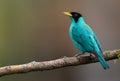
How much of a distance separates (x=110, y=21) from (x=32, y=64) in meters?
3.99

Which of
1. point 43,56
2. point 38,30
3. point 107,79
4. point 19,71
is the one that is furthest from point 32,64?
point 38,30

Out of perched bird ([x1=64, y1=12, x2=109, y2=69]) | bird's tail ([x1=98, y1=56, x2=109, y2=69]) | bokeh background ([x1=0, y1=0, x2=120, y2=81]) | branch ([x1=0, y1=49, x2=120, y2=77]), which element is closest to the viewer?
branch ([x1=0, y1=49, x2=120, y2=77])

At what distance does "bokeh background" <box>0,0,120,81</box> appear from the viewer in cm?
818

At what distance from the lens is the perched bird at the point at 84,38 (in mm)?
4903

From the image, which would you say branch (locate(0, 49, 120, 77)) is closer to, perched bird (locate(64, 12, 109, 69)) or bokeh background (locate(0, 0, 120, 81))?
perched bird (locate(64, 12, 109, 69))

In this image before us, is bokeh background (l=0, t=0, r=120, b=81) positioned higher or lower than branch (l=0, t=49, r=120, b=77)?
lower

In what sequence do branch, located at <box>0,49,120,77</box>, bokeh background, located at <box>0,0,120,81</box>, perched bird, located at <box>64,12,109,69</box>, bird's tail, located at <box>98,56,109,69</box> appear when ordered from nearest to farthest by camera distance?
1. branch, located at <box>0,49,120,77</box>
2. bird's tail, located at <box>98,56,109,69</box>
3. perched bird, located at <box>64,12,109,69</box>
4. bokeh background, located at <box>0,0,120,81</box>

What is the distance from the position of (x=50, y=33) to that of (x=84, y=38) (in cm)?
383

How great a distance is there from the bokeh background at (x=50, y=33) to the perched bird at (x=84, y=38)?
2.58m

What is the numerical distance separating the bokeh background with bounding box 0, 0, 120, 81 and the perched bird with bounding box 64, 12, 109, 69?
8.48 feet

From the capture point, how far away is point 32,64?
448 centimetres

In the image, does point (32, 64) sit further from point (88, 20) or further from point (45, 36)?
point (45, 36)

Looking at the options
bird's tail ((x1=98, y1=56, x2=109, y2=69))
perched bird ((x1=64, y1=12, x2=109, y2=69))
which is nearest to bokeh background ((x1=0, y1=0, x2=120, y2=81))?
perched bird ((x1=64, y1=12, x2=109, y2=69))

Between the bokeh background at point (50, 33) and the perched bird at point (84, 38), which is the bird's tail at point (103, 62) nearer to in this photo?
the perched bird at point (84, 38)
